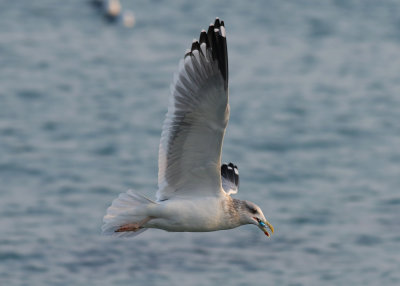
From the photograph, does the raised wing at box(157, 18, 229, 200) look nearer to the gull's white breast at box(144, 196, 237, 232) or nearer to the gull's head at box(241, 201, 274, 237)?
the gull's white breast at box(144, 196, 237, 232)

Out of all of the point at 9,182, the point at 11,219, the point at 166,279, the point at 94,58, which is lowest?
the point at 166,279

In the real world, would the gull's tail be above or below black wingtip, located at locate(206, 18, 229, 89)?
below

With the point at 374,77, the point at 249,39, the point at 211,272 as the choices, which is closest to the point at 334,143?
the point at 374,77

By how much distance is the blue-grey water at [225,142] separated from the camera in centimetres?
1994

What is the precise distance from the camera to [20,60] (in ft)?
103

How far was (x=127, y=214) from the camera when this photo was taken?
9844 mm

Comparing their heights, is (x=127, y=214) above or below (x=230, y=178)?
below

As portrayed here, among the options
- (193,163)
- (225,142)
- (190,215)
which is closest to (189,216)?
(190,215)

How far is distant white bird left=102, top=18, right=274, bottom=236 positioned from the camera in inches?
359

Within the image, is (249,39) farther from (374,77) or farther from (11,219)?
(11,219)

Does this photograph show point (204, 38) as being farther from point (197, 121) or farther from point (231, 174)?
point (231, 174)


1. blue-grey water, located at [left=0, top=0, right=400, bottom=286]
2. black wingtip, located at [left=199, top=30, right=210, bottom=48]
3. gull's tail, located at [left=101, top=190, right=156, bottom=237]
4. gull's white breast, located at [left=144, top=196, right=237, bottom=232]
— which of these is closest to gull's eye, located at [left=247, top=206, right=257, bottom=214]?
gull's white breast, located at [left=144, top=196, right=237, bottom=232]

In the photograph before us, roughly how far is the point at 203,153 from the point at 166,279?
9.97 meters

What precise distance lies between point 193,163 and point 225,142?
→ 15.8 m
